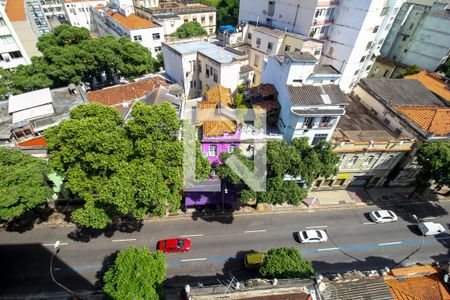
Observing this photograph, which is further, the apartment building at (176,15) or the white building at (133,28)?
the apartment building at (176,15)

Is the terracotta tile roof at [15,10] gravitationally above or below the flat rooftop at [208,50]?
above

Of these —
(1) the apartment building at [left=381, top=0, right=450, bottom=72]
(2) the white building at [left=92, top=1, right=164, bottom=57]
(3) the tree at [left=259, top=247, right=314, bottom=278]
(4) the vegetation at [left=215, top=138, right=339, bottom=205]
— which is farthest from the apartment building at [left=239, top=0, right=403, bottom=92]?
(3) the tree at [left=259, top=247, right=314, bottom=278]

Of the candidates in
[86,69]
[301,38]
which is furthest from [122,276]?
[301,38]

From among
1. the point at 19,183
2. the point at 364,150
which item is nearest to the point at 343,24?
the point at 364,150

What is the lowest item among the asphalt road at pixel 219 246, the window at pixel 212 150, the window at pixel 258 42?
the asphalt road at pixel 219 246

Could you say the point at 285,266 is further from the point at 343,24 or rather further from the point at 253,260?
the point at 343,24

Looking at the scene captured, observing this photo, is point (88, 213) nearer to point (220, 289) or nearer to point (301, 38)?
point (220, 289)

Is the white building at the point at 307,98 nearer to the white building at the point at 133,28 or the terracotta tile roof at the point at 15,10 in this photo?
the white building at the point at 133,28

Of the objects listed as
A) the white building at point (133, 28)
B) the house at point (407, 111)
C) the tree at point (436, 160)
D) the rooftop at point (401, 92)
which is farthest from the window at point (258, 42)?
the tree at point (436, 160)
